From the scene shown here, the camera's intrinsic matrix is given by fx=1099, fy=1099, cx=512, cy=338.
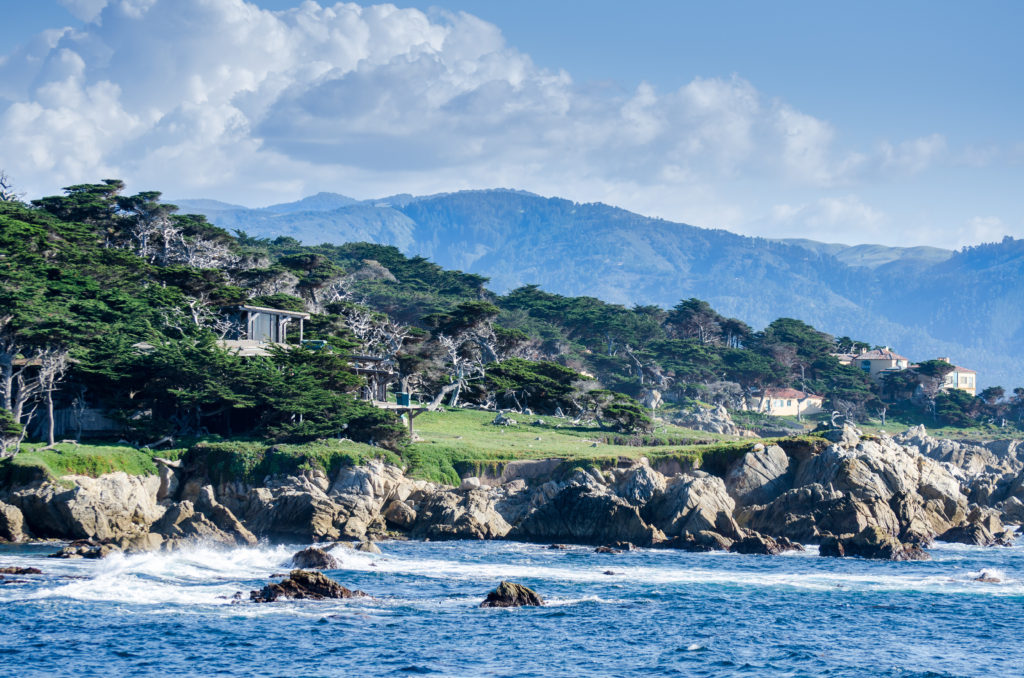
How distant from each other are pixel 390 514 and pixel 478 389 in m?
27.0

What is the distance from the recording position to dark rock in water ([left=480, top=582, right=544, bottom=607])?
31.4 meters

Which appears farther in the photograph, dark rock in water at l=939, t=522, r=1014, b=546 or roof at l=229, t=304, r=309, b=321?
roof at l=229, t=304, r=309, b=321

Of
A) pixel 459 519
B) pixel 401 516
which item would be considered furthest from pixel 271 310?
pixel 459 519

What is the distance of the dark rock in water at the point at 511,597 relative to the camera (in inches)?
1237

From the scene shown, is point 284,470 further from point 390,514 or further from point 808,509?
point 808,509

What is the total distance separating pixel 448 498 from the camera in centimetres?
4775

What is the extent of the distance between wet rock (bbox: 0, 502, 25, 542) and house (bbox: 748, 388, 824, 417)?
74541mm

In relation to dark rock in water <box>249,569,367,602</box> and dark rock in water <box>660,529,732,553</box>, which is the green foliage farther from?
dark rock in water <box>249,569,367,602</box>

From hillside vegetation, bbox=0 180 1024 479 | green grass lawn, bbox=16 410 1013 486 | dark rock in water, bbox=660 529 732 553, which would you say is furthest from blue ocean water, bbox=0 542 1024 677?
hillside vegetation, bbox=0 180 1024 479

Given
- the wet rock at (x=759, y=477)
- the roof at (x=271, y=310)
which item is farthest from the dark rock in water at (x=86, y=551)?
the wet rock at (x=759, y=477)

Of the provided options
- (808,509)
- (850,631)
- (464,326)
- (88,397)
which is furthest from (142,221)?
(850,631)

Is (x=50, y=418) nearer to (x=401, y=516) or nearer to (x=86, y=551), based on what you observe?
(x=86, y=551)

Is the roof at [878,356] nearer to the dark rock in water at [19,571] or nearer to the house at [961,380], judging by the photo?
the house at [961,380]

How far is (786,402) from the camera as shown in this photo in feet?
346
